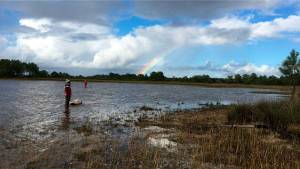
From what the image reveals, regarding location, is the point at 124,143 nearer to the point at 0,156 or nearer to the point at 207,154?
the point at 207,154

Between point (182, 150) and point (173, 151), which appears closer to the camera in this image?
point (173, 151)

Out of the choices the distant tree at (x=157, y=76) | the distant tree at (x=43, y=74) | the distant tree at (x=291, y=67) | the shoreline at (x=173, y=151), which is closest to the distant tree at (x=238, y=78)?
the distant tree at (x=157, y=76)

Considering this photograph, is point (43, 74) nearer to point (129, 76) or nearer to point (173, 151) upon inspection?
point (129, 76)

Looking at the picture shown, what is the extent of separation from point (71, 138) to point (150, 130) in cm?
420

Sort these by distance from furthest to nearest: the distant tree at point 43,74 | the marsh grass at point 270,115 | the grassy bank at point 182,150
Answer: the distant tree at point 43,74 → the marsh grass at point 270,115 → the grassy bank at point 182,150

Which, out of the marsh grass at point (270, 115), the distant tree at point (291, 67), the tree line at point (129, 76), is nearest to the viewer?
the marsh grass at point (270, 115)

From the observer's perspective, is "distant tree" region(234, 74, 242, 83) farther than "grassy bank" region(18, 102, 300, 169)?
Yes

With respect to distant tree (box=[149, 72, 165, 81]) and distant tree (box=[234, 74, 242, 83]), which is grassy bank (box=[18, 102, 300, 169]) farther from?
distant tree (box=[149, 72, 165, 81])

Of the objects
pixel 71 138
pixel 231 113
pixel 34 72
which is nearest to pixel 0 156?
pixel 71 138

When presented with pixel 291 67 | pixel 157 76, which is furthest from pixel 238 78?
pixel 291 67

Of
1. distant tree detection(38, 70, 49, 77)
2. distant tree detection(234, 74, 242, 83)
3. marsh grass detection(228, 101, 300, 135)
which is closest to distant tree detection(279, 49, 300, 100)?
marsh grass detection(228, 101, 300, 135)

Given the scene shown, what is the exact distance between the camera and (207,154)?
10414 mm

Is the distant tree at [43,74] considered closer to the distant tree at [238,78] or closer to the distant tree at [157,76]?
the distant tree at [157,76]

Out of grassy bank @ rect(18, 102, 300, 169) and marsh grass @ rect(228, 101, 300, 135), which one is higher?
marsh grass @ rect(228, 101, 300, 135)
